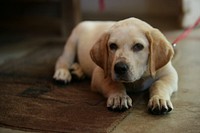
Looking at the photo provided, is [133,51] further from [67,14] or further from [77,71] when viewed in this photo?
[67,14]

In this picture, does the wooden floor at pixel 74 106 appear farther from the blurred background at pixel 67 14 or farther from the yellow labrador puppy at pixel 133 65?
the blurred background at pixel 67 14

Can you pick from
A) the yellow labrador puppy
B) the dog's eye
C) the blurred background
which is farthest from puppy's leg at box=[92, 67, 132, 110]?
the blurred background

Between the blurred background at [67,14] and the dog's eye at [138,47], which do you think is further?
the blurred background at [67,14]

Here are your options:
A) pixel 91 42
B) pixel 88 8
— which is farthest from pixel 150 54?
pixel 88 8

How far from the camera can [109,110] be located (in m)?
2.14

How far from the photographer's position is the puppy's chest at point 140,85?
229 cm

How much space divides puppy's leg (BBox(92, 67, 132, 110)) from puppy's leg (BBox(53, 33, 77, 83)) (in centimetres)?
29

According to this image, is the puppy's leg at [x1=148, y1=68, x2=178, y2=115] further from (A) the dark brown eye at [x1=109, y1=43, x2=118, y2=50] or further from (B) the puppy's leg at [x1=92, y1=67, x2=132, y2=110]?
(A) the dark brown eye at [x1=109, y1=43, x2=118, y2=50]

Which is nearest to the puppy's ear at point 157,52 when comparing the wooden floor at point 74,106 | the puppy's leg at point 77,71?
the wooden floor at point 74,106

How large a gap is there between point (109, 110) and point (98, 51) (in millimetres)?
346

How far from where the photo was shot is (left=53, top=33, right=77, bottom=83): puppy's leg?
266 centimetres

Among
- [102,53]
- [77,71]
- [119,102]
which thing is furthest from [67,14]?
[119,102]

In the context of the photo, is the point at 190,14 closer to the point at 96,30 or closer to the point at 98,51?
the point at 96,30

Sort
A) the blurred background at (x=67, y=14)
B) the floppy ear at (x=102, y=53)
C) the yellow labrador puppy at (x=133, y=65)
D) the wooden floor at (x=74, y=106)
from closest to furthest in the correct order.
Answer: the wooden floor at (x=74, y=106)
the yellow labrador puppy at (x=133, y=65)
the floppy ear at (x=102, y=53)
the blurred background at (x=67, y=14)
